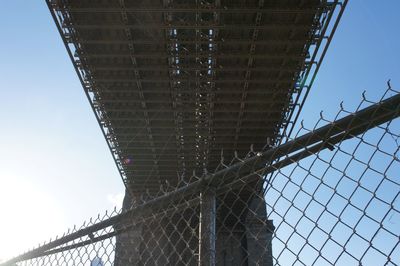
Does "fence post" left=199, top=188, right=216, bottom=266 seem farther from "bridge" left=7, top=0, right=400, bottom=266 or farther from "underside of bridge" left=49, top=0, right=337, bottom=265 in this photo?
"underside of bridge" left=49, top=0, right=337, bottom=265

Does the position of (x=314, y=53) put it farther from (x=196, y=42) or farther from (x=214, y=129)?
(x=214, y=129)

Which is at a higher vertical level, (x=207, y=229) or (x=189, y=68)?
(x=189, y=68)

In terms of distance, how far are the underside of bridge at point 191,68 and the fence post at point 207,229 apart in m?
7.81

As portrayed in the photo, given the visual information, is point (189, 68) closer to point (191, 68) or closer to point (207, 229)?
point (191, 68)

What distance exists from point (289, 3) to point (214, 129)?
5.68m

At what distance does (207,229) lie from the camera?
7.73 feet

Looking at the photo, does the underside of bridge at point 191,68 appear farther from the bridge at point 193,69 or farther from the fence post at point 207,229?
the fence post at point 207,229

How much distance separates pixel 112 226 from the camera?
3.07 metres

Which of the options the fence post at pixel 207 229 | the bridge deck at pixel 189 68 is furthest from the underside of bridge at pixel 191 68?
the fence post at pixel 207 229

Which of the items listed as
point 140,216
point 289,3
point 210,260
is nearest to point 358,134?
point 210,260

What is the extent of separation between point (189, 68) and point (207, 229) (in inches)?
383

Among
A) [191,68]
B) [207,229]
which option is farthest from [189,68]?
[207,229]

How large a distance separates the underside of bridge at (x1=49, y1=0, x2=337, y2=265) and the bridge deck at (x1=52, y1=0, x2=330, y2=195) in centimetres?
3

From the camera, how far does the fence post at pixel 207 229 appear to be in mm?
2252
